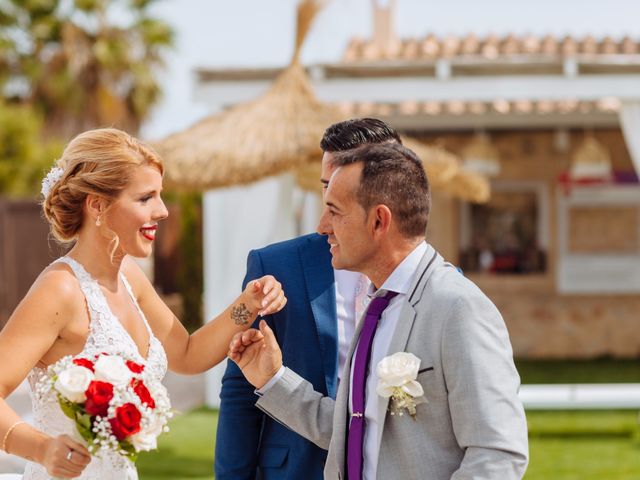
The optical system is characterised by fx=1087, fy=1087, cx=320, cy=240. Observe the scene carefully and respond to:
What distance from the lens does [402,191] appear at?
106 inches

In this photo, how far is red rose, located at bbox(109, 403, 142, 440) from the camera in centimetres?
266

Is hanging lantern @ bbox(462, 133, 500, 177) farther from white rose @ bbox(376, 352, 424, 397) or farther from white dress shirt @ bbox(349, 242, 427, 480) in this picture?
white rose @ bbox(376, 352, 424, 397)

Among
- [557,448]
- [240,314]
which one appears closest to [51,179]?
[240,314]

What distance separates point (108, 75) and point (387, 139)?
947 inches

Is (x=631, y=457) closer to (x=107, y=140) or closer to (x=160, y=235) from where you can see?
(x=107, y=140)

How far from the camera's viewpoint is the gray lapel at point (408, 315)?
2.64 meters

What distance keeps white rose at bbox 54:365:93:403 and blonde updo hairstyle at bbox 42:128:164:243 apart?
25.6 inches

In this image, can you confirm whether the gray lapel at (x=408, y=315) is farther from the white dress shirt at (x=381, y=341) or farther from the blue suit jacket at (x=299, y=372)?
the blue suit jacket at (x=299, y=372)

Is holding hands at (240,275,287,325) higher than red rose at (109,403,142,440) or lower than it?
higher

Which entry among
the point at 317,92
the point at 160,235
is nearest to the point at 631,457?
the point at 317,92

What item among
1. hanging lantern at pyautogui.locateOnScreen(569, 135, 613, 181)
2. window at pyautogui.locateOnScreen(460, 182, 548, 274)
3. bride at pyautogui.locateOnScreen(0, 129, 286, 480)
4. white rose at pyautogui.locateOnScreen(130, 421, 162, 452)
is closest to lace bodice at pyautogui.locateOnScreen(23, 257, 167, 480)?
bride at pyautogui.locateOnScreen(0, 129, 286, 480)

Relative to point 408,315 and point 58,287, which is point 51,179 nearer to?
point 58,287

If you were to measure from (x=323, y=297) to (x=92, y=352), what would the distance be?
0.72 meters

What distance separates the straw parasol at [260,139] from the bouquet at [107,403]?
5783 mm
